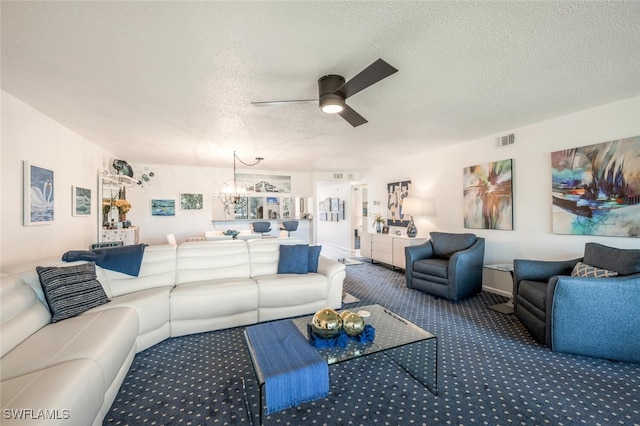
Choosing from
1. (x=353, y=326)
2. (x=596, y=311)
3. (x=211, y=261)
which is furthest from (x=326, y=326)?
(x=596, y=311)

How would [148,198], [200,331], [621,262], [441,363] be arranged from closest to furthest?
1. [441,363]
2. [621,262]
3. [200,331]
4. [148,198]

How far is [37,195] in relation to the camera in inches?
119

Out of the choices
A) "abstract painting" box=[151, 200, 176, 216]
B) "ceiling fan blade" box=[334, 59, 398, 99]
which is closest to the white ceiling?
"ceiling fan blade" box=[334, 59, 398, 99]

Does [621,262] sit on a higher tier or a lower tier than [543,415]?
higher

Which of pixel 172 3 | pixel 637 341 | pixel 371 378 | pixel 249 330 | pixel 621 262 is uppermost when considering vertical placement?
pixel 172 3

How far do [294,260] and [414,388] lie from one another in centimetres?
196

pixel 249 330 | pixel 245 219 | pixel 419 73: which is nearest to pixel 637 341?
pixel 419 73

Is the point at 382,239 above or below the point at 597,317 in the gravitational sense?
above

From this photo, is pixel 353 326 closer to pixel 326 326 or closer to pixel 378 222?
pixel 326 326

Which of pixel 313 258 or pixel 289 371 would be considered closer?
pixel 289 371

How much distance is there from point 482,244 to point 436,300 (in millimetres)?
1111

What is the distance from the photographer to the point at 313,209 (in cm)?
786

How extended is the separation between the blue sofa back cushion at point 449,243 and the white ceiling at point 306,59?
1.69 metres

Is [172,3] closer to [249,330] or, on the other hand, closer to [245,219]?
[249,330]
